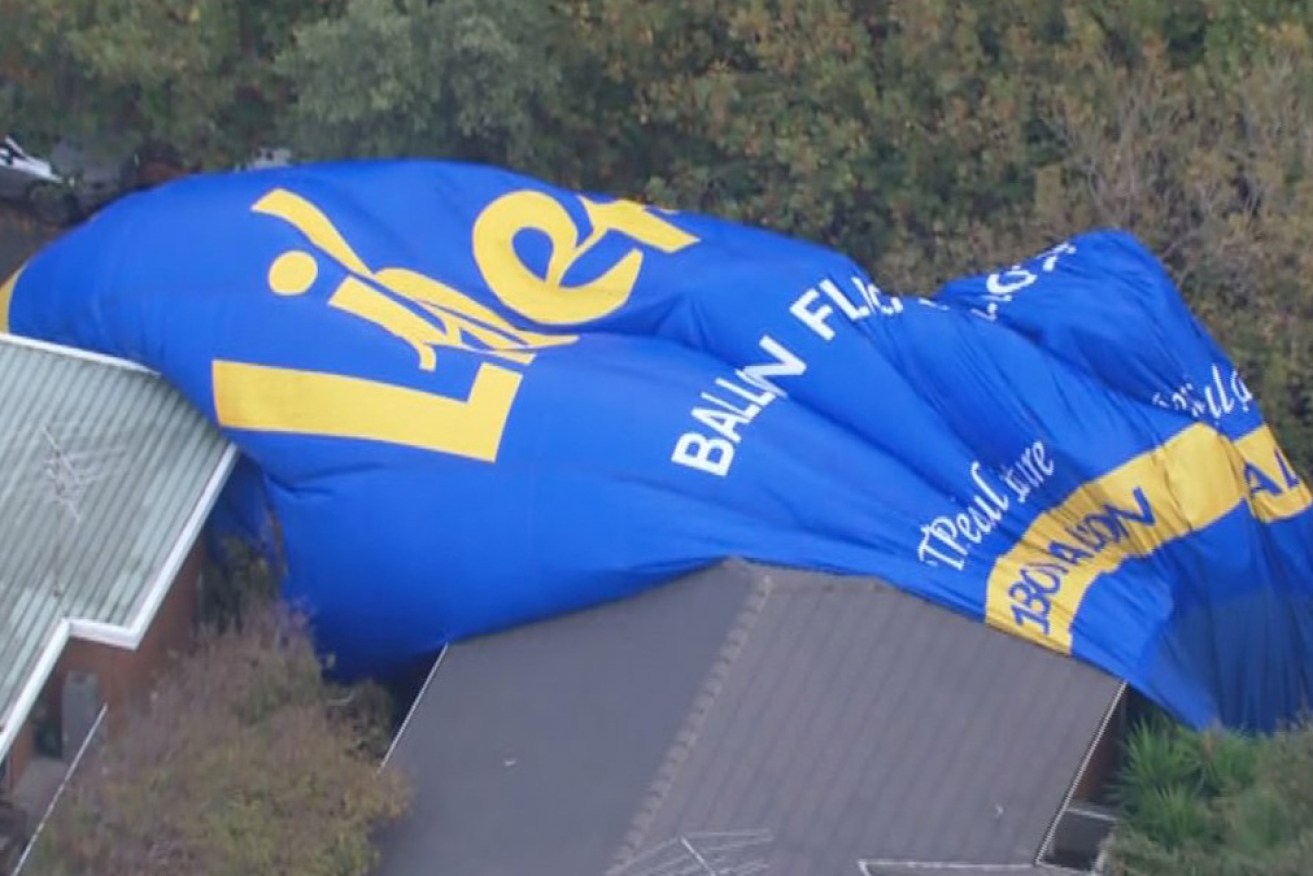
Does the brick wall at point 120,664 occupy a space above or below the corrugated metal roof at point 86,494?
below

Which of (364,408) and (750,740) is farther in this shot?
(364,408)

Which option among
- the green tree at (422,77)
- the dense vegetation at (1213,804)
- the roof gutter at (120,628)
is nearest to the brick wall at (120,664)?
the roof gutter at (120,628)

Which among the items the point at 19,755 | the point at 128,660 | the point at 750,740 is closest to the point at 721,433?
the point at 750,740

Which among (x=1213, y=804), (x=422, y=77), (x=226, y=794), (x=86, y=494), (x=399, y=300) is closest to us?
(x=226, y=794)

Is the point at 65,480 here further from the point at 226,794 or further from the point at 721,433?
the point at 721,433

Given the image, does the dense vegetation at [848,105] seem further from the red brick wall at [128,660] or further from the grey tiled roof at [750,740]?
the red brick wall at [128,660]

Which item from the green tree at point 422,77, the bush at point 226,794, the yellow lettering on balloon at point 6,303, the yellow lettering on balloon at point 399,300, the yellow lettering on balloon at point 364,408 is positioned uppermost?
the green tree at point 422,77
